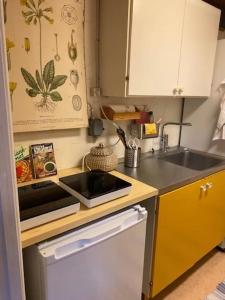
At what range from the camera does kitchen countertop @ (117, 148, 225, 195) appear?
1354 mm

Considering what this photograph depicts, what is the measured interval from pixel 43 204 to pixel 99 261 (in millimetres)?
367

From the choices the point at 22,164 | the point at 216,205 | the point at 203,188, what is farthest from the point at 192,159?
the point at 22,164

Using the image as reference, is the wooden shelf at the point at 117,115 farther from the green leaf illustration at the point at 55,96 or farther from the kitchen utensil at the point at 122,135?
the green leaf illustration at the point at 55,96

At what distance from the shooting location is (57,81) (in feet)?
4.53

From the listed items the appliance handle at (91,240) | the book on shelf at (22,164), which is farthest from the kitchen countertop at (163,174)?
the book on shelf at (22,164)

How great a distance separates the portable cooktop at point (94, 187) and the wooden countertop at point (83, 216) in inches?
1.2

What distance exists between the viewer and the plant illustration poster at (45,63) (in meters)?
1.21

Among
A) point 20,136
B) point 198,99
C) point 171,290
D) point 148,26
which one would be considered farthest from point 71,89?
point 171,290

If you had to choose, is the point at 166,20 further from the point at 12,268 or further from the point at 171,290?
the point at 171,290

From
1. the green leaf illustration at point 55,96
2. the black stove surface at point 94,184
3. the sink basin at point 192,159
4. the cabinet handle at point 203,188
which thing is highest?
the green leaf illustration at point 55,96

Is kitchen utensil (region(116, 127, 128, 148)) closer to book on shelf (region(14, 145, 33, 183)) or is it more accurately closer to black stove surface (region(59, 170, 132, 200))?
black stove surface (region(59, 170, 132, 200))

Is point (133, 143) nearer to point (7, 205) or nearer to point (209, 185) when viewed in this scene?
point (209, 185)

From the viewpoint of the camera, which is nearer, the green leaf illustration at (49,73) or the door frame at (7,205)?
the door frame at (7,205)

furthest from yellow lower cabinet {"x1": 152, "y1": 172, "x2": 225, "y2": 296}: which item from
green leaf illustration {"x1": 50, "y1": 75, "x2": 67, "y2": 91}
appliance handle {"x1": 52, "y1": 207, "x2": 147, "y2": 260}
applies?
green leaf illustration {"x1": 50, "y1": 75, "x2": 67, "y2": 91}
